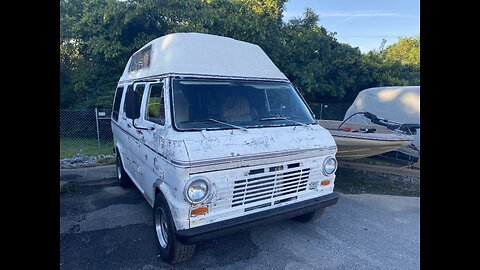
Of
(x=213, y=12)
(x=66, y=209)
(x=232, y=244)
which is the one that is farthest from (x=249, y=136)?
(x=213, y=12)

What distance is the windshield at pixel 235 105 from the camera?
3102mm

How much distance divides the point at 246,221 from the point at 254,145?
810 millimetres

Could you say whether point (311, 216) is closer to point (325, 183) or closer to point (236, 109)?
point (325, 183)

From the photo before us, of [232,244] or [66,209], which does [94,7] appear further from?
[232,244]

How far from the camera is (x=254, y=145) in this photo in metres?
2.88

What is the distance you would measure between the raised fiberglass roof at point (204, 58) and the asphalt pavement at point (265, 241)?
208cm

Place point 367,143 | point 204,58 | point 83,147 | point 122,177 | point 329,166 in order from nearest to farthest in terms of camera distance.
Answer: point 329,166 → point 204,58 → point 367,143 → point 122,177 → point 83,147

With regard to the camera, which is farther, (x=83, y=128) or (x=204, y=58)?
(x=83, y=128)

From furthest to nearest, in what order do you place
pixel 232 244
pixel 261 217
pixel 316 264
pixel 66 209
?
pixel 66 209
pixel 232 244
pixel 316 264
pixel 261 217

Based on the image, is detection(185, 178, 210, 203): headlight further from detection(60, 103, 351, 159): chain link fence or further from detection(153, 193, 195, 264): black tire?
detection(60, 103, 351, 159): chain link fence

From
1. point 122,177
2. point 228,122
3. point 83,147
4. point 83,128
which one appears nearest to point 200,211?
point 228,122

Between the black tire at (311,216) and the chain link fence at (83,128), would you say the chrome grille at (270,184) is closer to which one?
the black tire at (311,216)
